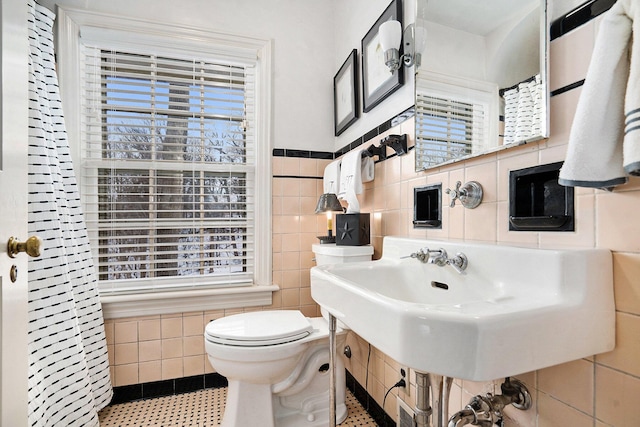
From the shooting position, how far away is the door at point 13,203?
24.4 inches

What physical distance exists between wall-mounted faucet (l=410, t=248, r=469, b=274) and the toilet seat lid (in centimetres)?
66

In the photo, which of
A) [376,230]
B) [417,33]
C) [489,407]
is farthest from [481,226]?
[417,33]

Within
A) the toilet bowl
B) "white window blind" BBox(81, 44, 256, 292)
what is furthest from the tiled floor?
"white window blind" BBox(81, 44, 256, 292)

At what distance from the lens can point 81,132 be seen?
5.45 ft

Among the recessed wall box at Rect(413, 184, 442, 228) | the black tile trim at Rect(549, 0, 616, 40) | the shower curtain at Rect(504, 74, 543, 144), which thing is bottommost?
Result: the recessed wall box at Rect(413, 184, 442, 228)

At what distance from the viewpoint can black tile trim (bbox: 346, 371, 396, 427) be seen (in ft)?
4.64

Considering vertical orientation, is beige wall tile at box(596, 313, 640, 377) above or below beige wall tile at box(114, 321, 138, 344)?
above

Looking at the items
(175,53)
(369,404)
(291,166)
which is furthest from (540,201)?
(175,53)

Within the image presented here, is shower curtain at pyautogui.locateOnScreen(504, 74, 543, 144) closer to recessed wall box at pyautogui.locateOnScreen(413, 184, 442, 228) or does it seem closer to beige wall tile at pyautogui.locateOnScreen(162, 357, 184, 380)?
recessed wall box at pyautogui.locateOnScreen(413, 184, 442, 228)

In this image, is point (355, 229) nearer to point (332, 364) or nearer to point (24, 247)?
point (332, 364)

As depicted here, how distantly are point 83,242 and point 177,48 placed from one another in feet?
3.87

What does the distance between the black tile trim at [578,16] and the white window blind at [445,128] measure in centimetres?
25

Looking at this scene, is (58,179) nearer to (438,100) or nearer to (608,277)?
(438,100)

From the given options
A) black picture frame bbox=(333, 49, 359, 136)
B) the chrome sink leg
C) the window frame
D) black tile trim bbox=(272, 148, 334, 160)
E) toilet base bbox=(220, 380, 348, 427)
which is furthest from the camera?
black tile trim bbox=(272, 148, 334, 160)
